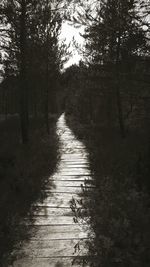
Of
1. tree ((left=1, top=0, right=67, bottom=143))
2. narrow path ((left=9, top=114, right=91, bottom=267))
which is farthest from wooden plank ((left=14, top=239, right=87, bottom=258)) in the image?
tree ((left=1, top=0, right=67, bottom=143))

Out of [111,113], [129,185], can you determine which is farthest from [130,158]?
[111,113]

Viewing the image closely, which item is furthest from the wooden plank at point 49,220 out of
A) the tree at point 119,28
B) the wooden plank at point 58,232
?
the tree at point 119,28

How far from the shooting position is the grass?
18.9ft

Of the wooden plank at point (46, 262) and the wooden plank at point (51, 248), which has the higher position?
the wooden plank at point (46, 262)

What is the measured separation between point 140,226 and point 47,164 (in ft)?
19.9

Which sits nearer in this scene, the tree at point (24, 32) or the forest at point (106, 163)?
the forest at point (106, 163)

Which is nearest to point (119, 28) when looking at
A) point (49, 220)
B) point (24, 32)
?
point (49, 220)

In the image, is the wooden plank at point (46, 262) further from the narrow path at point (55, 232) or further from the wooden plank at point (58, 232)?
the wooden plank at point (58, 232)

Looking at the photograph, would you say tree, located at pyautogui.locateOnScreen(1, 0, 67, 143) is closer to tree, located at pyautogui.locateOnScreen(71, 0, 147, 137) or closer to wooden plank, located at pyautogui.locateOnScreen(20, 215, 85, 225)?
tree, located at pyautogui.locateOnScreen(71, 0, 147, 137)

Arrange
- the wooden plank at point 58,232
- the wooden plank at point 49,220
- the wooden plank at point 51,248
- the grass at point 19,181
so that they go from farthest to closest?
the wooden plank at point 49,220, the grass at point 19,181, the wooden plank at point 58,232, the wooden plank at point 51,248

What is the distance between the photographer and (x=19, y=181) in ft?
27.8

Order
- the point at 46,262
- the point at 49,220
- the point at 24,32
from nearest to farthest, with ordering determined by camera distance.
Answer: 1. the point at 46,262
2. the point at 49,220
3. the point at 24,32

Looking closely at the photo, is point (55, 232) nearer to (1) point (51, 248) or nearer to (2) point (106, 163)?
(1) point (51, 248)

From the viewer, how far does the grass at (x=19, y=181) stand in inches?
227
